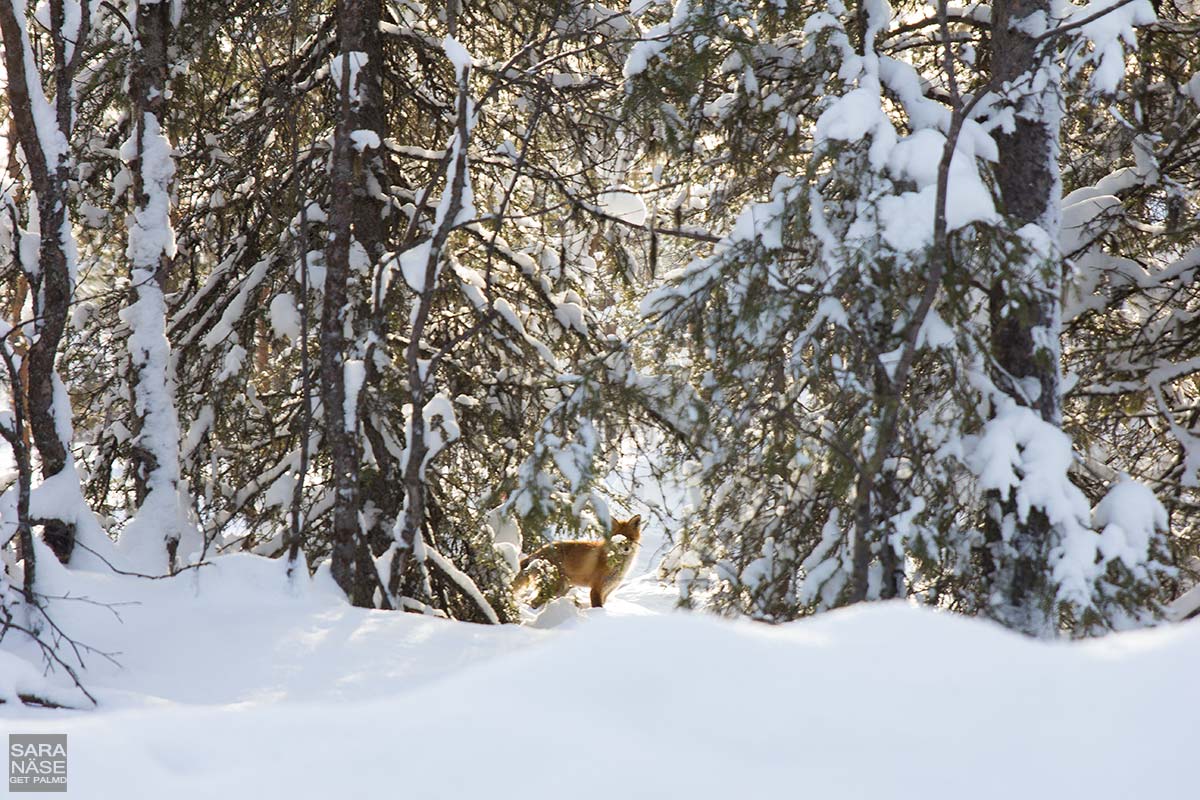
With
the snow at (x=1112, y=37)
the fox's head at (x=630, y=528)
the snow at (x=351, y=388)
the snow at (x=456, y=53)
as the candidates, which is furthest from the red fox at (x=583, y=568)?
the snow at (x=1112, y=37)

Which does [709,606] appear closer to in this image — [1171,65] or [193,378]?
[193,378]

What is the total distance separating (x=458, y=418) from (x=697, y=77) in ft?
10.2

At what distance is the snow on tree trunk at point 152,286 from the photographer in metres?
5.64

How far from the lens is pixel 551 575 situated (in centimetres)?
962

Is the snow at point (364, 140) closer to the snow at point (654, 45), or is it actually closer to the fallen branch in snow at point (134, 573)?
the snow at point (654, 45)

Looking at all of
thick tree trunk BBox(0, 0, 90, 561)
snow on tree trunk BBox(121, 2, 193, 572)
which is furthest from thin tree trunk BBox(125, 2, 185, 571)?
thick tree trunk BBox(0, 0, 90, 561)

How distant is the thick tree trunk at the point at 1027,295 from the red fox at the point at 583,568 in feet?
14.8

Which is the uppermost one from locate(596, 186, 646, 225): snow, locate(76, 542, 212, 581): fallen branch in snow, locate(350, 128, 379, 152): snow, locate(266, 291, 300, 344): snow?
locate(350, 128, 379, 152): snow

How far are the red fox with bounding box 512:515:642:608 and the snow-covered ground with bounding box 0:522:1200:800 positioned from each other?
684cm

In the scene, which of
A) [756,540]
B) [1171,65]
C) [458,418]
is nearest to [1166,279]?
[1171,65]

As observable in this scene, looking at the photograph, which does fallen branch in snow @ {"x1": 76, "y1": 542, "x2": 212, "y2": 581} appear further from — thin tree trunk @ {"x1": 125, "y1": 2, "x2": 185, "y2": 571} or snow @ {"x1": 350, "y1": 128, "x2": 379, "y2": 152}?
snow @ {"x1": 350, "y1": 128, "x2": 379, "y2": 152}

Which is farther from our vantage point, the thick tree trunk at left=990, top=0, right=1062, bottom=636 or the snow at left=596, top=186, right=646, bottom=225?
the snow at left=596, top=186, right=646, bottom=225

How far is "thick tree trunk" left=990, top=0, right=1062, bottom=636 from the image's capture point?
4441 millimetres

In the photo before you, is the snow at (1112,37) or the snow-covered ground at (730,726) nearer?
the snow-covered ground at (730,726)
